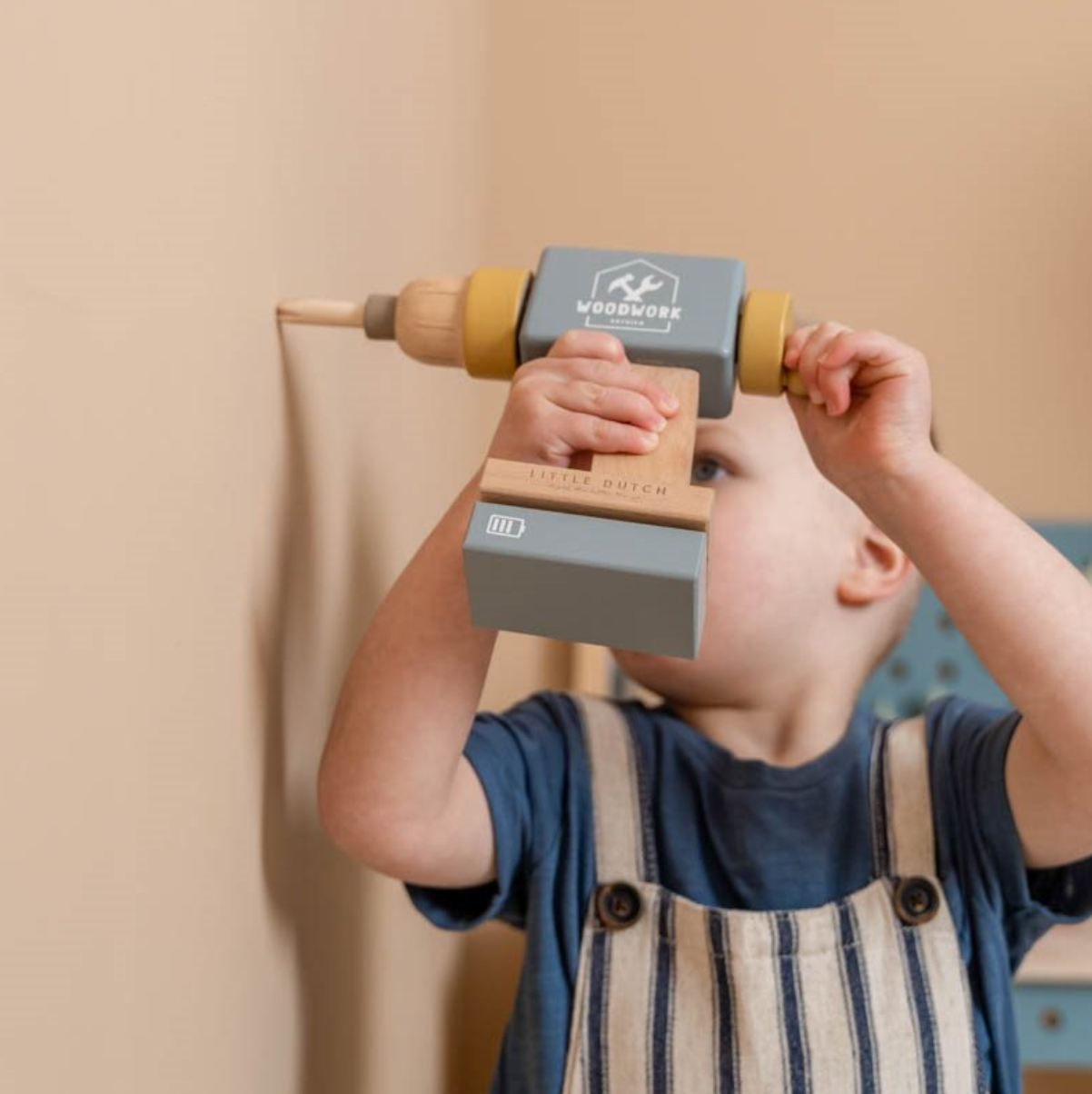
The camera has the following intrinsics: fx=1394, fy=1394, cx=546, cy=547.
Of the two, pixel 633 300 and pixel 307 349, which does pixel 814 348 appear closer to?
pixel 633 300

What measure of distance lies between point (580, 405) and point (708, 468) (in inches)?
9.0

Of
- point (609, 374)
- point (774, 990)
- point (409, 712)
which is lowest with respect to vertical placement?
point (774, 990)

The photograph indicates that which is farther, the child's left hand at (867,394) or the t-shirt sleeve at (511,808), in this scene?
the t-shirt sleeve at (511,808)

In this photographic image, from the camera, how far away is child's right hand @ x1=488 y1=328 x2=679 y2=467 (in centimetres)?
49

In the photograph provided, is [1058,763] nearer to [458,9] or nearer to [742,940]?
[742,940]

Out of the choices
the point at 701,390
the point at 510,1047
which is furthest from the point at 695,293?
the point at 510,1047

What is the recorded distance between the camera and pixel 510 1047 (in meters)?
0.71

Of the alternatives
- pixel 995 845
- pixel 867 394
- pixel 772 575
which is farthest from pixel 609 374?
pixel 995 845

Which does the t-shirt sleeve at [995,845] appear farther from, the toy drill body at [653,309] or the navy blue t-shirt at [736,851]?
the toy drill body at [653,309]

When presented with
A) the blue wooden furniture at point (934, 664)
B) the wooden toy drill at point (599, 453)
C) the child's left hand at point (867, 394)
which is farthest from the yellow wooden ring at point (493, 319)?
the blue wooden furniture at point (934, 664)

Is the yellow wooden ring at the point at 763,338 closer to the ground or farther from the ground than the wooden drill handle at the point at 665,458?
farther from the ground

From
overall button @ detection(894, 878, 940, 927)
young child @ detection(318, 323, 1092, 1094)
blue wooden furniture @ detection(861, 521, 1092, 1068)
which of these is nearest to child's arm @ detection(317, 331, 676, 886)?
young child @ detection(318, 323, 1092, 1094)

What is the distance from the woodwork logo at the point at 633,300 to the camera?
54 centimetres

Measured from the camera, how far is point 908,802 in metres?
0.70
